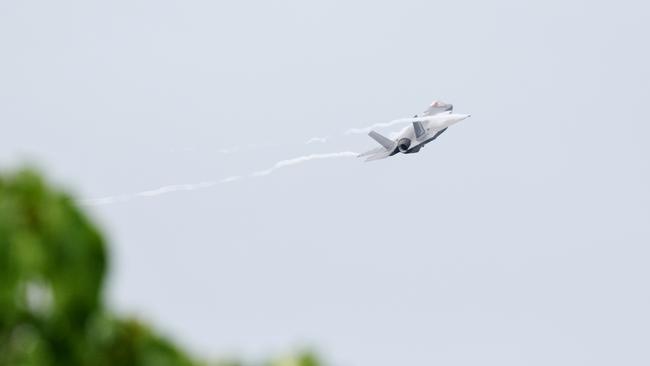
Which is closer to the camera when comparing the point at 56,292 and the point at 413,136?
the point at 56,292

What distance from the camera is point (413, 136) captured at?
440 feet

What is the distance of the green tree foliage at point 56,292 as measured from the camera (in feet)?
46.6

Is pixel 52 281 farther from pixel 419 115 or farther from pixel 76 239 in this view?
pixel 419 115

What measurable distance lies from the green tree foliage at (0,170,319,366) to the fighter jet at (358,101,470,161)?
388 ft

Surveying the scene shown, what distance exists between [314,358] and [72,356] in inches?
101

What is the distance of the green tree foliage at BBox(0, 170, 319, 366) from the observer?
46.6 feet

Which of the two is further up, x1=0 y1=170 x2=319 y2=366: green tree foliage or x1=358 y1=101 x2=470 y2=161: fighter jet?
x1=0 y1=170 x2=319 y2=366: green tree foliage

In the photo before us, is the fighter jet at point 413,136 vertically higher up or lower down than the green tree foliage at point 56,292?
lower down

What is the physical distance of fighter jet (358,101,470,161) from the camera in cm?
13350

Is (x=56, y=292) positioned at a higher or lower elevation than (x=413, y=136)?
higher

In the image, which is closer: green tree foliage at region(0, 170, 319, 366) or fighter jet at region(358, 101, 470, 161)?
green tree foliage at region(0, 170, 319, 366)

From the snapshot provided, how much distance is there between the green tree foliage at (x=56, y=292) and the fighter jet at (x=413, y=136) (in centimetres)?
11839

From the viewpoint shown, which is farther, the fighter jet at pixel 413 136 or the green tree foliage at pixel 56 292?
the fighter jet at pixel 413 136

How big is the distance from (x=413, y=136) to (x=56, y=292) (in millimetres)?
120361
